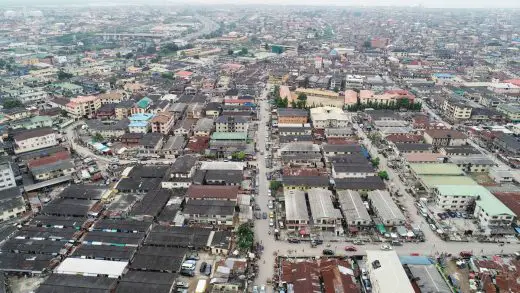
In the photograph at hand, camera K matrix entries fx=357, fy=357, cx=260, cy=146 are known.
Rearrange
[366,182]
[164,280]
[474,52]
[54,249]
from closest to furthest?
[164,280], [54,249], [366,182], [474,52]

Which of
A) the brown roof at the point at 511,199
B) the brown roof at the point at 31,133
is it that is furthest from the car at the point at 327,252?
the brown roof at the point at 31,133

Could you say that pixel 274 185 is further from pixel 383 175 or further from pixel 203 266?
pixel 203 266

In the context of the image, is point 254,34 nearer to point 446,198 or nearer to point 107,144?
point 107,144

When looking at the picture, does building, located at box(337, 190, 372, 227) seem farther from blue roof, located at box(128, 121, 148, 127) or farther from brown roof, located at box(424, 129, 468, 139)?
blue roof, located at box(128, 121, 148, 127)

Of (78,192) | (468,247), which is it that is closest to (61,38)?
(78,192)

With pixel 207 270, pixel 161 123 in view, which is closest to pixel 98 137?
pixel 161 123
